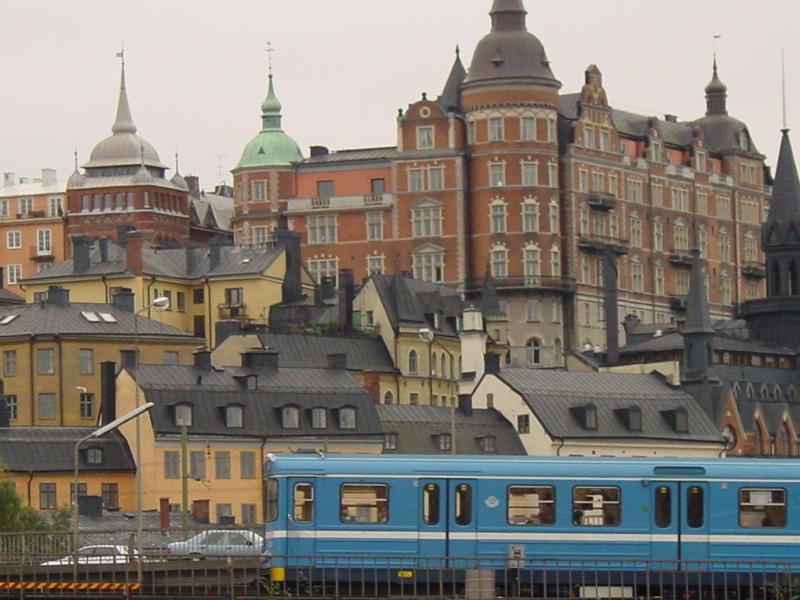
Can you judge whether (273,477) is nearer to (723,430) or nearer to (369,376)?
(369,376)

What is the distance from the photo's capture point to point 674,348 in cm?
19625

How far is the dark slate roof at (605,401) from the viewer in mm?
154625

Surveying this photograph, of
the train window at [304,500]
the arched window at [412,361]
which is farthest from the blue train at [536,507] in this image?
the arched window at [412,361]

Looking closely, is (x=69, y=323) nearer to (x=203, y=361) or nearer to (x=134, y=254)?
(x=203, y=361)

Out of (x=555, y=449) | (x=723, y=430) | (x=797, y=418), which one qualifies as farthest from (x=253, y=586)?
(x=797, y=418)

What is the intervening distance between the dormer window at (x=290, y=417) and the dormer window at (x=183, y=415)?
18.0ft

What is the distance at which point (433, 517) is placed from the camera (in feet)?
236

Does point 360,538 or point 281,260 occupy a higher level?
point 281,260

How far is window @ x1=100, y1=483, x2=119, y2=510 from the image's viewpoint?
5155 inches

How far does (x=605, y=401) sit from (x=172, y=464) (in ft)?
111

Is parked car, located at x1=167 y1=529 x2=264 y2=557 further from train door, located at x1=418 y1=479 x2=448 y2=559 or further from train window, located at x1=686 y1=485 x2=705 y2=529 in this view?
train window, located at x1=686 y1=485 x2=705 y2=529

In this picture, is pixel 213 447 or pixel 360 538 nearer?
pixel 360 538

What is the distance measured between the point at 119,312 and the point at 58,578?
290 ft

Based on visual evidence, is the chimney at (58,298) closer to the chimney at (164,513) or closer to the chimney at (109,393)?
the chimney at (109,393)
